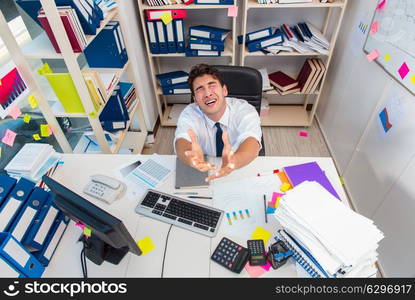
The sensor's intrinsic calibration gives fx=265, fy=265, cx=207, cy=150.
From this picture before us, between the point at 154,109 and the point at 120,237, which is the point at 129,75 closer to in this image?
the point at 154,109

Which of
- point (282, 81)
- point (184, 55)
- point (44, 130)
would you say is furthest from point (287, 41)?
point (44, 130)

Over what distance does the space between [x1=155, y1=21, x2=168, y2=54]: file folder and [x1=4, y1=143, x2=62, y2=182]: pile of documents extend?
4.72 feet

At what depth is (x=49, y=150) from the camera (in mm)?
1521

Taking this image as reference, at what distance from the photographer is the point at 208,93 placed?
59.3 inches

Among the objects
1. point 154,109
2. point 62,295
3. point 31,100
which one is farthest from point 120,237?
point 154,109

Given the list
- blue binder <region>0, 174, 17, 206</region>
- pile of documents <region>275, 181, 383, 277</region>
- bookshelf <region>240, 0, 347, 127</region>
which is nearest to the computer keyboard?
pile of documents <region>275, 181, 383, 277</region>

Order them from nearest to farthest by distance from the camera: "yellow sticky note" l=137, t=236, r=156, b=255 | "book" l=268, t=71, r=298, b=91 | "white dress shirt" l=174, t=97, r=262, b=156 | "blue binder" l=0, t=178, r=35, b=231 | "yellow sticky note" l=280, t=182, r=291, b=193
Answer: "blue binder" l=0, t=178, r=35, b=231, "yellow sticky note" l=137, t=236, r=156, b=255, "yellow sticky note" l=280, t=182, r=291, b=193, "white dress shirt" l=174, t=97, r=262, b=156, "book" l=268, t=71, r=298, b=91

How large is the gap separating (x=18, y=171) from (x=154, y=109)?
5.92ft

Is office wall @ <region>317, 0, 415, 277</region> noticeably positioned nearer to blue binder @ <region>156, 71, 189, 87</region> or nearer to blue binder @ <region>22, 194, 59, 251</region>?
blue binder @ <region>156, 71, 189, 87</region>

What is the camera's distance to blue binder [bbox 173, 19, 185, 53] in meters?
2.31

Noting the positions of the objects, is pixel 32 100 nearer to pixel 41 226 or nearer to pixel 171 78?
pixel 41 226

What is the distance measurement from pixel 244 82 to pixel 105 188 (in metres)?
1.07

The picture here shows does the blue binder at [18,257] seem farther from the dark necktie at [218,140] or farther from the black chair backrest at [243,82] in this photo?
the black chair backrest at [243,82]

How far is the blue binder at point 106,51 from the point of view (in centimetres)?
204
